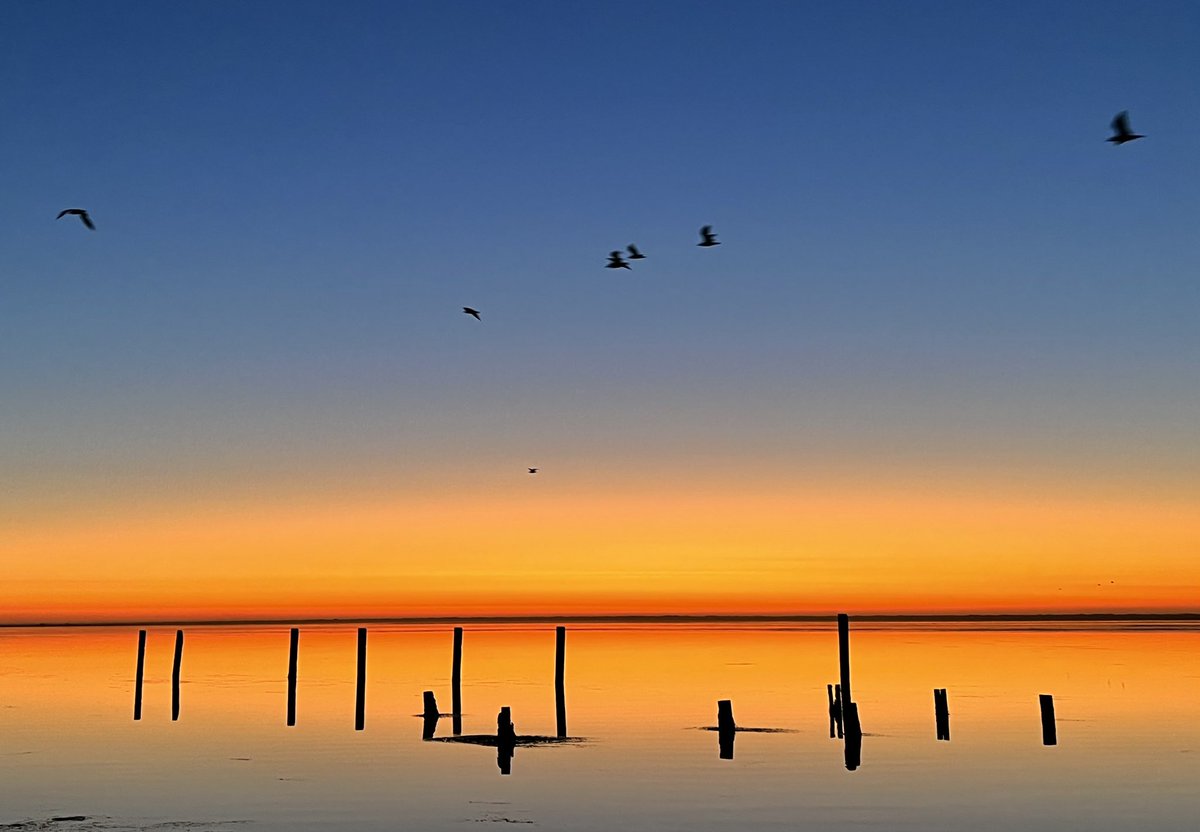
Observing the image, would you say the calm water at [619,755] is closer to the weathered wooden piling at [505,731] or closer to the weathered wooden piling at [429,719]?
the weathered wooden piling at [505,731]

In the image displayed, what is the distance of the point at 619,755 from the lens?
39.5m

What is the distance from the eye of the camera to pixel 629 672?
76.5 m

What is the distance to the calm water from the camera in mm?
29953

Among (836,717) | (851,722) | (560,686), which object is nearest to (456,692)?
(560,686)

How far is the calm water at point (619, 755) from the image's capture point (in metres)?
30.0

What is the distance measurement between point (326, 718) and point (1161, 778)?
29565mm

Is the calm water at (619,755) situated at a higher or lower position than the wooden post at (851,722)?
lower

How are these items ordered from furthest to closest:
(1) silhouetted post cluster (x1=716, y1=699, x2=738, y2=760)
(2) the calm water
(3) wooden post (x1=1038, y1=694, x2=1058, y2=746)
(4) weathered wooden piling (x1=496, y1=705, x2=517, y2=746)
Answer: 1. (3) wooden post (x1=1038, y1=694, x2=1058, y2=746)
2. (4) weathered wooden piling (x1=496, y1=705, x2=517, y2=746)
3. (1) silhouetted post cluster (x1=716, y1=699, x2=738, y2=760)
4. (2) the calm water

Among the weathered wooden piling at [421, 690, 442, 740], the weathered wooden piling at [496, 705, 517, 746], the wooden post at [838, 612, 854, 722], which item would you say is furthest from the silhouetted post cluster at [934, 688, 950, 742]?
the weathered wooden piling at [421, 690, 442, 740]

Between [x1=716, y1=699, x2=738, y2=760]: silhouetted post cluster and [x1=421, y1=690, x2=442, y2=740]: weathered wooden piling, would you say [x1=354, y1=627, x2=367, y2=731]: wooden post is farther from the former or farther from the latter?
[x1=716, y1=699, x2=738, y2=760]: silhouetted post cluster

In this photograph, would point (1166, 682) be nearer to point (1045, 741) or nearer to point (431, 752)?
point (1045, 741)

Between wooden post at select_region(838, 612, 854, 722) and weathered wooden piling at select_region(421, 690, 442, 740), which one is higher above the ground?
wooden post at select_region(838, 612, 854, 722)

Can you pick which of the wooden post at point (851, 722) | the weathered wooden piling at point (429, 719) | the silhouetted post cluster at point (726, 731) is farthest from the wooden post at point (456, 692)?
the wooden post at point (851, 722)

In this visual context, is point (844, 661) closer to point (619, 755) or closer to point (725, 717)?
point (725, 717)
